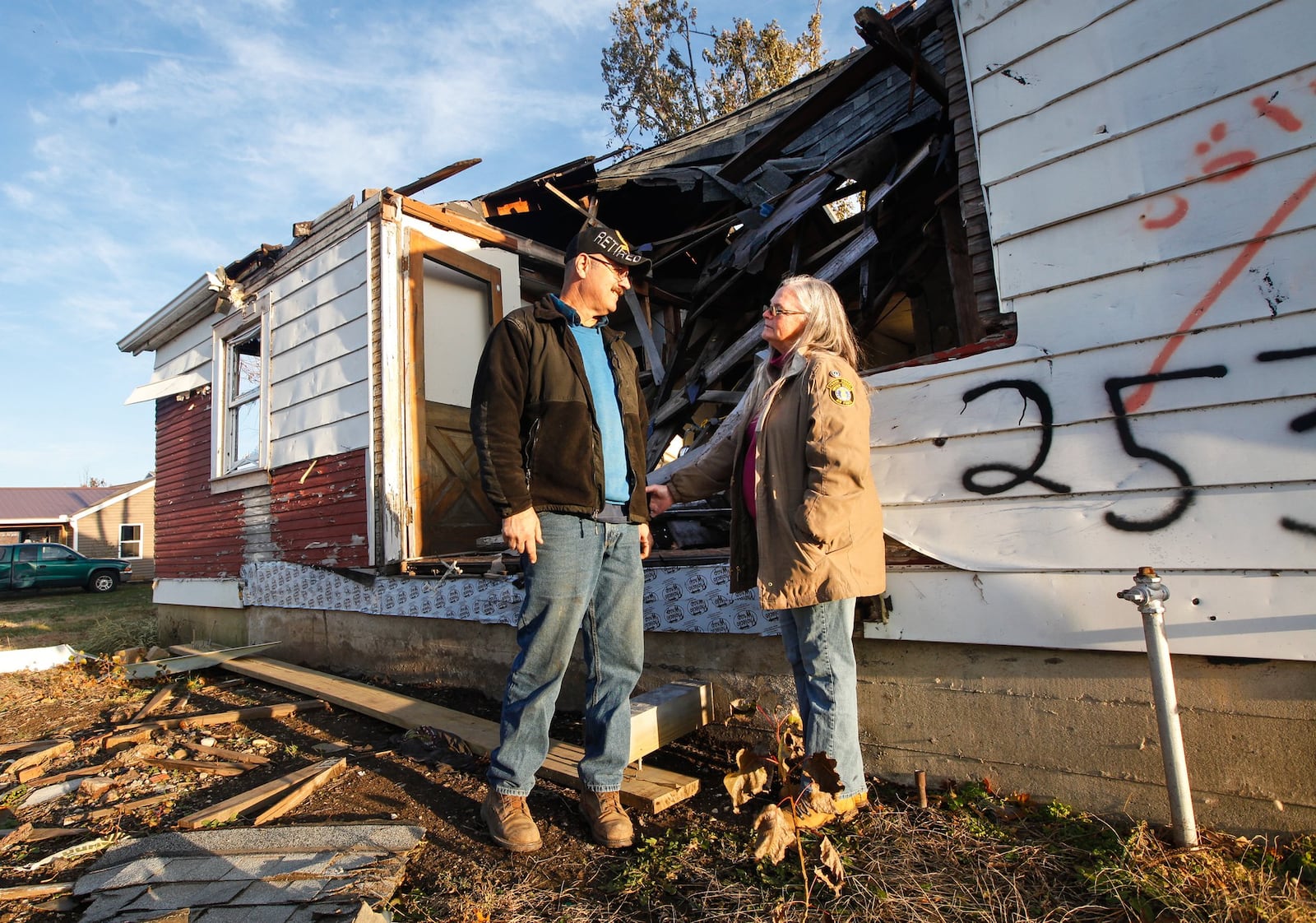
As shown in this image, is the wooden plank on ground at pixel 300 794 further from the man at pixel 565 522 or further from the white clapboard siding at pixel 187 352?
the white clapboard siding at pixel 187 352

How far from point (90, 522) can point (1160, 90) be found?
37.4 m

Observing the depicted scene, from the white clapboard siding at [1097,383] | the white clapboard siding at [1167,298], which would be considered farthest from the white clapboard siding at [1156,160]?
the white clapboard siding at [1097,383]

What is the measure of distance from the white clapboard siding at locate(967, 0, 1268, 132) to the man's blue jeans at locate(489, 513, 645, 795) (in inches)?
92.5

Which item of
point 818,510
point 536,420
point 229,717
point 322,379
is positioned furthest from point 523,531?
point 322,379

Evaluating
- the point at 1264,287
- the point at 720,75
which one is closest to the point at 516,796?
the point at 1264,287

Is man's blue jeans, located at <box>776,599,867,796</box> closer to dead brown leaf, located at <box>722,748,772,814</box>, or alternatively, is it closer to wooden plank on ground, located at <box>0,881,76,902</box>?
dead brown leaf, located at <box>722,748,772,814</box>

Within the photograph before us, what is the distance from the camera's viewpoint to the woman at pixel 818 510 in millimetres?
2326

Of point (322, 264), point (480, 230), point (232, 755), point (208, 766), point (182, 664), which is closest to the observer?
point (208, 766)

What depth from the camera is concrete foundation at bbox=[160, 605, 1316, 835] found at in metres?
2.24

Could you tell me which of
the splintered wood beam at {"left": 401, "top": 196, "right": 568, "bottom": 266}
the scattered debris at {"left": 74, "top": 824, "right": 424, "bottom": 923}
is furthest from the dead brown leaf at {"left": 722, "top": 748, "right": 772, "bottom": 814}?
the splintered wood beam at {"left": 401, "top": 196, "right": 568, "bottom": 266}

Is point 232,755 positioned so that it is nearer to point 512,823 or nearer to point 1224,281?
point 512,823

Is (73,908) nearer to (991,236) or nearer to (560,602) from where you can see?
(560,602)

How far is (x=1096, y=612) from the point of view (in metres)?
2.49

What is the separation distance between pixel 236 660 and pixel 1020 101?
719cm
